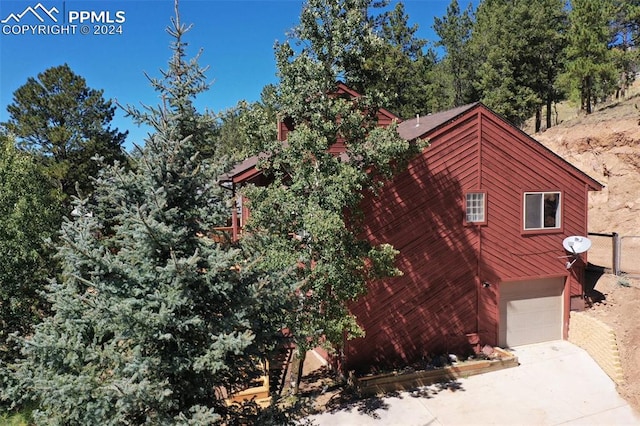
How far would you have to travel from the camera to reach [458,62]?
33406 millimetres

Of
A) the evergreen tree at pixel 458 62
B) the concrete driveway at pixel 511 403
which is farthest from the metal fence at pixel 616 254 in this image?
the evergreen tree at pixel 458 62

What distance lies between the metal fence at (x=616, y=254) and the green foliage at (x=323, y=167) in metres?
10.2

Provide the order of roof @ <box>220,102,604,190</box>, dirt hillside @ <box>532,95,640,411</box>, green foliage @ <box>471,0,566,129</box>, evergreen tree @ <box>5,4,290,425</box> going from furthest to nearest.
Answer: green foliage @ <box>471,0,566,129</box>, dirt hillside @ <box>532,95,640,411</box>, roof @ <box>220,102,604,190</box>, evergreen tree @ <box>5,4,290,425</box>

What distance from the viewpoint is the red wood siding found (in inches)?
467

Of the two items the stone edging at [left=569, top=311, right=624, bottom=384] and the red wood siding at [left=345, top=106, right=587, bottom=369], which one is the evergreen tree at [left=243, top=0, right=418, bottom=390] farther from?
the stone edging at [left=569, top=311, right=624, bottom=384]

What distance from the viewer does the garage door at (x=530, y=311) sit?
13.5 meters

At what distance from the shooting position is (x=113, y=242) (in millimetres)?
6066

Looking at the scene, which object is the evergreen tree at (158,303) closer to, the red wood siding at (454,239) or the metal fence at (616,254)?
the red wood siding at (454,239)

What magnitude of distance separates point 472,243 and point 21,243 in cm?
1245

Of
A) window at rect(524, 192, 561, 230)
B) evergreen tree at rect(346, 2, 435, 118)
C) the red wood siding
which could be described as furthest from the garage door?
evergreen tree at rect(346, 2, 435, 118)

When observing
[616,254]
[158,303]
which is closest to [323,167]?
[158,303]

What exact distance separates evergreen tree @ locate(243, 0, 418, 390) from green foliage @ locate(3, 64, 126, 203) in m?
16.5

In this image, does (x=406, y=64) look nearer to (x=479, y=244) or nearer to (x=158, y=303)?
(x=479, y=244)

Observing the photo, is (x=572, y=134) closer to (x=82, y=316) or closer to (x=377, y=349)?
(x=377, y=349)
